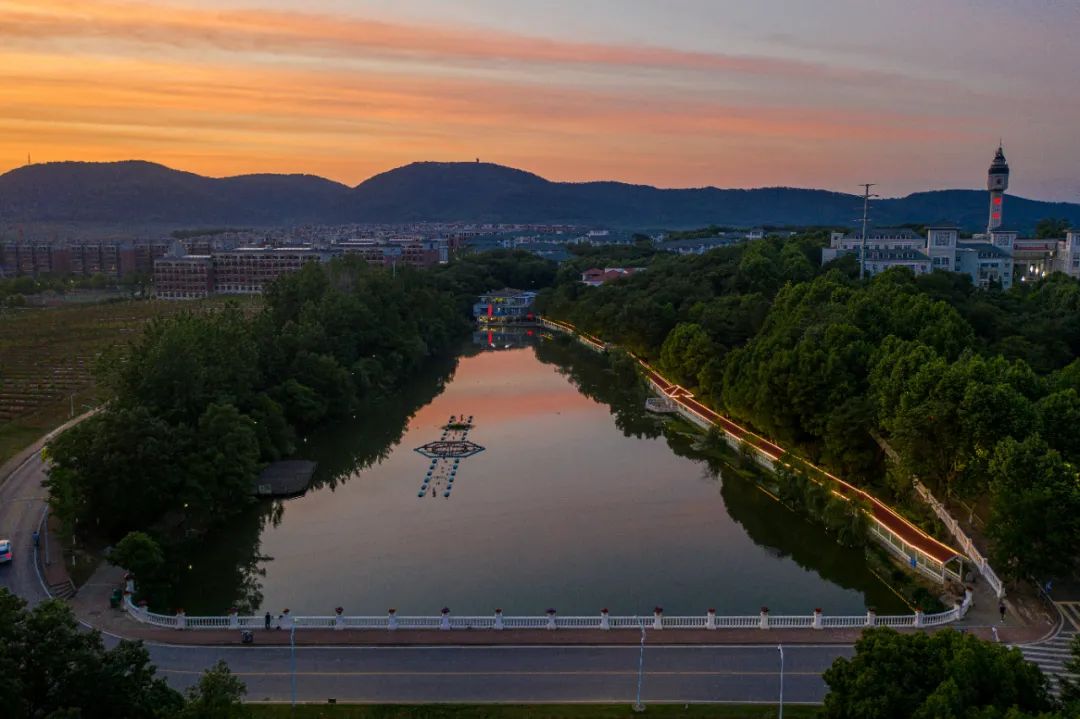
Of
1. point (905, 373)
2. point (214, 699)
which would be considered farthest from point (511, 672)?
point (905, 373)

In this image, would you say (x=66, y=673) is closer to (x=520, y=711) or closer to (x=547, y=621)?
(x=520, y=711)

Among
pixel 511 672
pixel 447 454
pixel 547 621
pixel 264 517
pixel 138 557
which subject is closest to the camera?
pixel 511 672

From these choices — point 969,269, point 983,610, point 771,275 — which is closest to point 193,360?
point 983,610

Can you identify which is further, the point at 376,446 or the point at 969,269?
the point at 969,269

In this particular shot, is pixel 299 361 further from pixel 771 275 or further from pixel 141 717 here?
pixel 771 275

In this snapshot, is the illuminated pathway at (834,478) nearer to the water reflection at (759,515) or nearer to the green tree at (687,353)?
the water reflection at (759,515)

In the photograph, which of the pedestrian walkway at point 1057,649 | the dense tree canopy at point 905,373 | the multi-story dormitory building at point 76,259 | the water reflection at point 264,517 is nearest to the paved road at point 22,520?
the water reflection at point 264,517

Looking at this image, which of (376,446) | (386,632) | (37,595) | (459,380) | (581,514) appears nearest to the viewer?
(386,632)

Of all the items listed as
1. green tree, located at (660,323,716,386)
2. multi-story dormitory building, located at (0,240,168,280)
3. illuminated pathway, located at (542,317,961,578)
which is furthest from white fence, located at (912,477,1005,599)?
multi-story dormitory building, located at (0,240,168,280)
